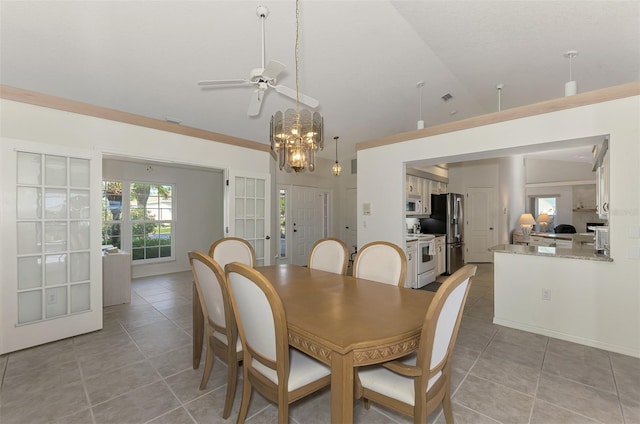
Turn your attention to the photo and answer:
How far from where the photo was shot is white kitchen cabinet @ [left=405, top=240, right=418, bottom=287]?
4.58m

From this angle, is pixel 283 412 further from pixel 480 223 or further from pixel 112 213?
pixel 480 223

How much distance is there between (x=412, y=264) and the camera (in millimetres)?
4648

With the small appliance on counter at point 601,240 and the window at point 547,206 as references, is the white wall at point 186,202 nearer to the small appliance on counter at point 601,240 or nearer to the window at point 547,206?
the small appliance on counter at point 601,240

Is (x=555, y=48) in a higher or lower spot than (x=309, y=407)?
higher

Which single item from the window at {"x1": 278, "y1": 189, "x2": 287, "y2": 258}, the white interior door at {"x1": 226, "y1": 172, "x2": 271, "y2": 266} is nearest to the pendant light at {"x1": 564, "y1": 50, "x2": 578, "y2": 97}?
the white interior door at {"x1": 226, "y1": 172, "x2": 271, "y2": 266}

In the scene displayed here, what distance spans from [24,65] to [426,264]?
18.8ft

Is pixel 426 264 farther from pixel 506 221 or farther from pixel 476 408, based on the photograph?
pixel 506 221

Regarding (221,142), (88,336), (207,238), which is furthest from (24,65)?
(207,238)

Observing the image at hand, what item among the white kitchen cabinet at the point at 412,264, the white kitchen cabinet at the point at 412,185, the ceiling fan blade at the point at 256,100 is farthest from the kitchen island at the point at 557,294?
the ceiling fan blade at the point at 256,100

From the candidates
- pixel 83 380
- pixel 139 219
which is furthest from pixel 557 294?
pixel 139 219

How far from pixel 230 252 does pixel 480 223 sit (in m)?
6.64

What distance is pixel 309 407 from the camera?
1836 mm

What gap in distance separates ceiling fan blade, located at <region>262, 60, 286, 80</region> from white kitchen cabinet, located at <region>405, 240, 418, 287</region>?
3480 mm

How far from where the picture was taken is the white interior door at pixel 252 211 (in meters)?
4.28
